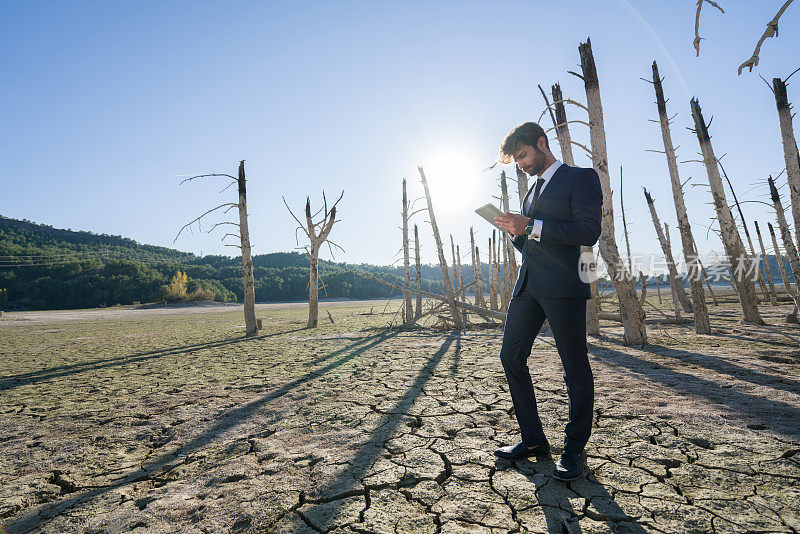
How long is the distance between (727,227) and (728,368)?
624cm

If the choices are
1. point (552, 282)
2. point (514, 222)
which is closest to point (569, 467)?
point (552, 282)

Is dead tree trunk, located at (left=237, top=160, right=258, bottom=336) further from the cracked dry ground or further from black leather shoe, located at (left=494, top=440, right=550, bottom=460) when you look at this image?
black leather shoe, located at (left=494, top=440, right=550, bottom=460)

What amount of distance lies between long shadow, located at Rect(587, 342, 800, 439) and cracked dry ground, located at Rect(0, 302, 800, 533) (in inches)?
1.0

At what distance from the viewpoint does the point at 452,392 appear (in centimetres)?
433

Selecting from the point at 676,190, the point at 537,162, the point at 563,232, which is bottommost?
the point at 563,232

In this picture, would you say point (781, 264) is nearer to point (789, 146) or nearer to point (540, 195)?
point (789, 146)

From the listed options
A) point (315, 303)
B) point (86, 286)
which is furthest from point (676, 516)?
point (86, 286)

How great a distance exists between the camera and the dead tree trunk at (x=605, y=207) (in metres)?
6.62

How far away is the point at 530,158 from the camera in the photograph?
7.51ft

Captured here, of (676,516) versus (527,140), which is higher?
(527,140)

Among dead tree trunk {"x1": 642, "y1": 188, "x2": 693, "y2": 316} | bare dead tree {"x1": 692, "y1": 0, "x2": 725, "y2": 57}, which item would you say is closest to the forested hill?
dead tree trunk {"x1": 642, "y1": 188, "x2": 693, "y2": 316}

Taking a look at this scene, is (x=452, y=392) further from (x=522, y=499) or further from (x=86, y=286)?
(x=86, y=286)

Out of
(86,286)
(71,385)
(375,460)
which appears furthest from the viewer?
(86,286)

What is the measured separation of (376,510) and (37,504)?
208 centimetres
